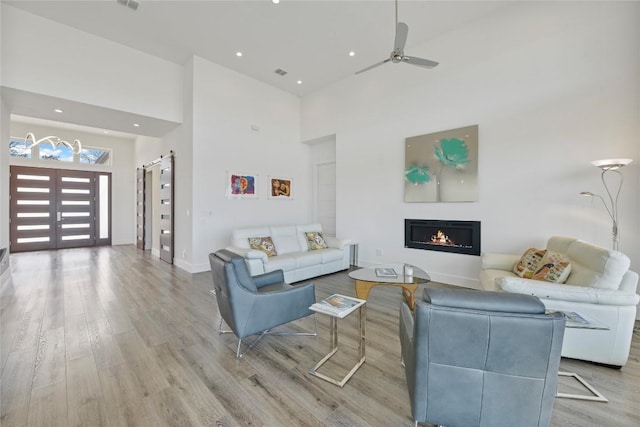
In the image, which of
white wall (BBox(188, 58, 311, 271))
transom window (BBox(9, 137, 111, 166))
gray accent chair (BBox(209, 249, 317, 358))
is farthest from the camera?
transom window (BBox(9, 137, 111, 166))

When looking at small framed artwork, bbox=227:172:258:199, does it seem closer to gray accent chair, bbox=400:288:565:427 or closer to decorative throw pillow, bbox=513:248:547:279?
decorative throw pillow, bbox=513:248:547:279

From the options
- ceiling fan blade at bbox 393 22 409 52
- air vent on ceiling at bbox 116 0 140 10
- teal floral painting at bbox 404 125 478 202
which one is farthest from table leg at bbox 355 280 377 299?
air vent on ceiling at bbox 116 0 140 10

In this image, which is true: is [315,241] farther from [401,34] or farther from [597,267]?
[597,267]

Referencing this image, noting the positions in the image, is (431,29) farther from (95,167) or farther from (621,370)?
(95,167)

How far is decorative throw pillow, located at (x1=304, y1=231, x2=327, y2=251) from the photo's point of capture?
5441 mm

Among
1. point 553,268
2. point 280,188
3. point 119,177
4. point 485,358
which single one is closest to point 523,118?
point 553,268

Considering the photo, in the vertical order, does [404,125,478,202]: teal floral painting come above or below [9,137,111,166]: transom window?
below

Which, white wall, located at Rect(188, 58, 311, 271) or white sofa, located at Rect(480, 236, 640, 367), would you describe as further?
white wall, located at Rect(188, 58, 311, 271)

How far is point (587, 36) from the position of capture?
343cm

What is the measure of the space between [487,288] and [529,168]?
196 cm

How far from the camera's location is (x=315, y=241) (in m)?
5.50

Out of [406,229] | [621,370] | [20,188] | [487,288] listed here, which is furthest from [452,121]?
[20,188]

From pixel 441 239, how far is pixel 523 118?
7.16 ft

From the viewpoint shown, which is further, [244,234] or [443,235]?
[244,234]
